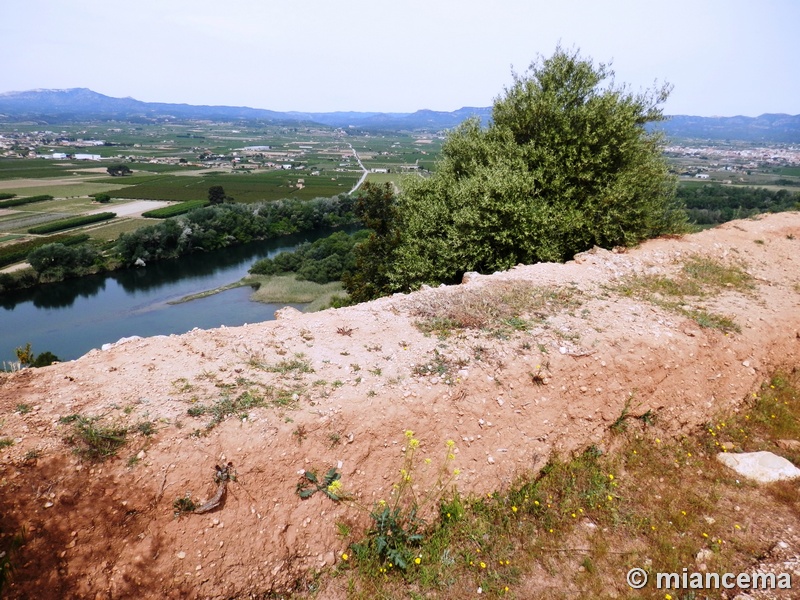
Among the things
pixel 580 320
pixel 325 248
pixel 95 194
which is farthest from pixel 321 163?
pixel 580 320

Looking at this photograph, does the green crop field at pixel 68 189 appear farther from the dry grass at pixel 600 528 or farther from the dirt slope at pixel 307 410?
the dry grass at pixel 600 528

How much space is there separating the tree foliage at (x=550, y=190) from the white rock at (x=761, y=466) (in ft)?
30.8

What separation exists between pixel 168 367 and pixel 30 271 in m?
62.3

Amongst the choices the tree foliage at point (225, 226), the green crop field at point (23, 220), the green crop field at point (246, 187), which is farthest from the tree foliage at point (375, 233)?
the green crop field at point (246, 187)

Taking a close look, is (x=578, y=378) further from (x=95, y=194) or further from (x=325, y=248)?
(x=95, y=194)

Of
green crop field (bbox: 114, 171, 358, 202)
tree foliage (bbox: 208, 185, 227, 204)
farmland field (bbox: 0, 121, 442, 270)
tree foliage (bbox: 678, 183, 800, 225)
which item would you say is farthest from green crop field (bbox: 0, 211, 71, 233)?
tree foliage (bbox: 678, 183, 800, 225)

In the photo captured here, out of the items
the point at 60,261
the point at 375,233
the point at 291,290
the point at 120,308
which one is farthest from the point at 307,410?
the point at 60,261

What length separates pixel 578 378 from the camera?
9039mm

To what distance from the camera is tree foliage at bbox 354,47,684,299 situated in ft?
55.7

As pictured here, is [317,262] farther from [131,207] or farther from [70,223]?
[131,207]

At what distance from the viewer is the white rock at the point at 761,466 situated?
834 centimetres

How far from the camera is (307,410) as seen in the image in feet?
24.3

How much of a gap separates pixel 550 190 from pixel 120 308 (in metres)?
50.2

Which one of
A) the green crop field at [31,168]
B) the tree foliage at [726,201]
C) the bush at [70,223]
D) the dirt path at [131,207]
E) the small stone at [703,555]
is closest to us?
the small stone at [703,555]
